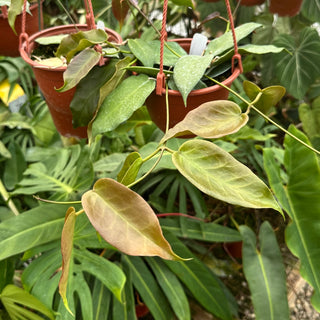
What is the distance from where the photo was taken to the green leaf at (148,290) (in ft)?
3.80

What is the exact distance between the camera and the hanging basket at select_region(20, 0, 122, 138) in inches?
28.2

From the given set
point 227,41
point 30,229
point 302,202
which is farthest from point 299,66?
point 30,229

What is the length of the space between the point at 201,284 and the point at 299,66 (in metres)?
0.93

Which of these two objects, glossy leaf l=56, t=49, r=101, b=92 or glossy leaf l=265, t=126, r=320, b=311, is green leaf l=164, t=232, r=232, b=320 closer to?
glossy leaf l=265, t=126, r=320, b=311

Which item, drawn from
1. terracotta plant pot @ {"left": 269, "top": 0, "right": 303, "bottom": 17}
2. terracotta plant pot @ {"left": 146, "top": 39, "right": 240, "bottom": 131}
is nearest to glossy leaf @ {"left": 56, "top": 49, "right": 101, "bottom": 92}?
terracotta plant pot @ {"left": 146, "top": 39, "right": 240, "bottom": 131}

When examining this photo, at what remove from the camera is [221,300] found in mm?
1184

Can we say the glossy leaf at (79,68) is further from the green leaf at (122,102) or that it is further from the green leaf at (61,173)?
the green leaf at (61,173)

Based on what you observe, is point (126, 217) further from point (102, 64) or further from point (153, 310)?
point (153, 310)

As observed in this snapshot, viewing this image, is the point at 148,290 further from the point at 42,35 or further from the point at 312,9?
the point at 312,9

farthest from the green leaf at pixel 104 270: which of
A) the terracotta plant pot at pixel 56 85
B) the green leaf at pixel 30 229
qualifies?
the terracotta plant pot at pixel 56 85

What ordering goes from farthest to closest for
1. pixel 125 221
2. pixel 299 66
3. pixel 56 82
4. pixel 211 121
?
pixel 299 66 < pixel 56 82 < pixel 211 121 < pixel 125 221

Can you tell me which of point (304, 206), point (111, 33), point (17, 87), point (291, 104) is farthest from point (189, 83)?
point (291, 104)

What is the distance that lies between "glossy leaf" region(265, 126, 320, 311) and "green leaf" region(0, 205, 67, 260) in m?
0.66

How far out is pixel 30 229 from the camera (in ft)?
3.39
